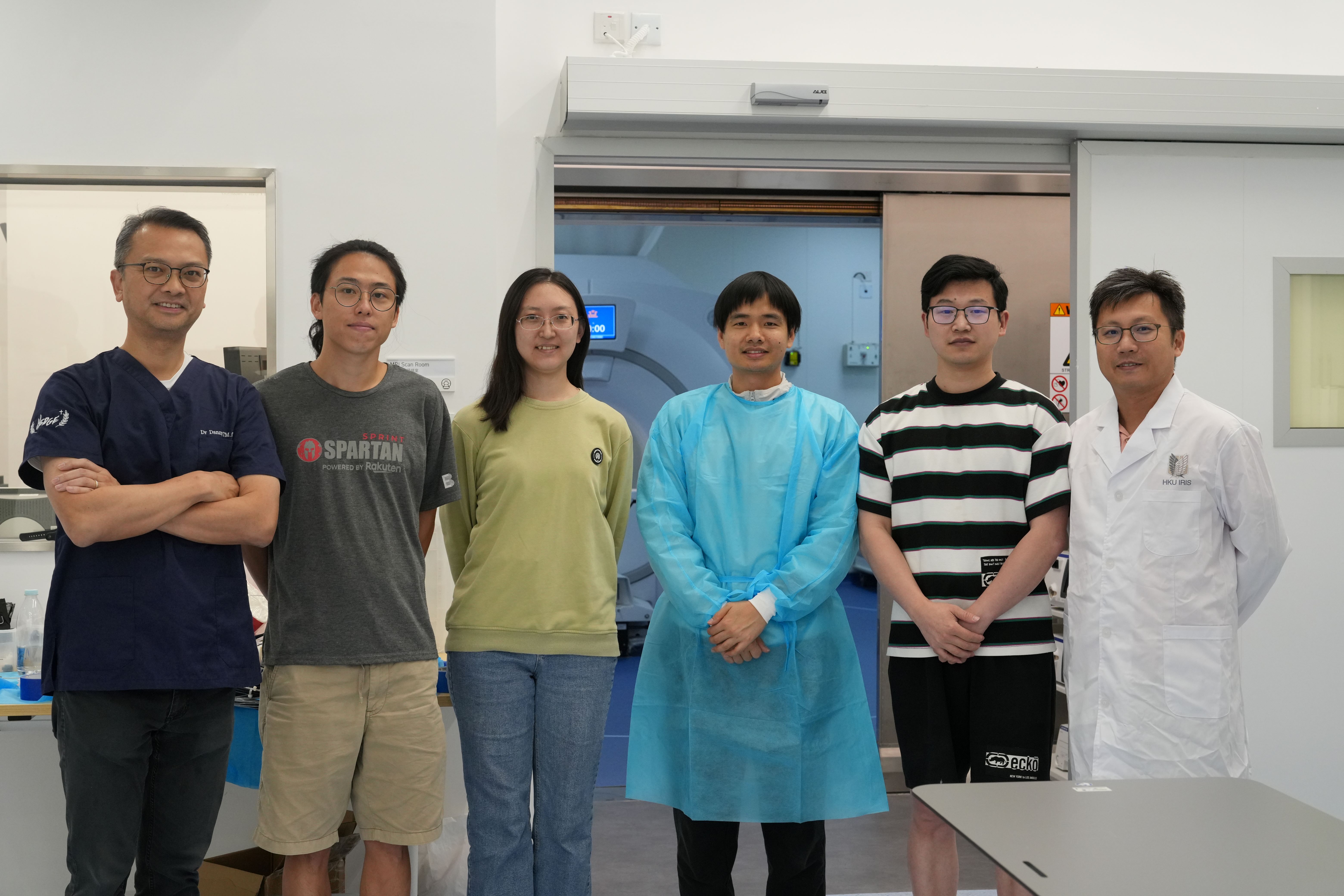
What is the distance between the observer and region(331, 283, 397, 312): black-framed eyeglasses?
2.19 m

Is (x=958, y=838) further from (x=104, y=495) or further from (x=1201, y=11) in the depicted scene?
(x=1201, y=11)

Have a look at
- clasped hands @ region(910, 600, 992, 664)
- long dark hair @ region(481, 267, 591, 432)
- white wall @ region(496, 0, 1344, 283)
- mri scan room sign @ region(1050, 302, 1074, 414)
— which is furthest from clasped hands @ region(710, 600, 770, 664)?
mri scan room sign @ region(1050, 302, 1074, 414)

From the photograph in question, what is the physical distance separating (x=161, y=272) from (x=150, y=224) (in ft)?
0.36

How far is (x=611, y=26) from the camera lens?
3506mm

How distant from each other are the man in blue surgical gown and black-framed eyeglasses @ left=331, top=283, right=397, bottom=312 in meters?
0.68

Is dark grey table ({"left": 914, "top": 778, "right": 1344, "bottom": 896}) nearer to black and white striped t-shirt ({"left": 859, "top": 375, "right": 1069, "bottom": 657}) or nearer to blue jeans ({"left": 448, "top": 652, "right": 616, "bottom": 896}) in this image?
black and white striped t-shirt ({"left": 859, "top": 375, "right": 1069, "bottom": 657})

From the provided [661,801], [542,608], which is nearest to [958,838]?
[661,801]

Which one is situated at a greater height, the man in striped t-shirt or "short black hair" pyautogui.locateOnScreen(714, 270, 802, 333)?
"short black hair" pyautogui.locateOnScreen(714, 270, 802, 333)

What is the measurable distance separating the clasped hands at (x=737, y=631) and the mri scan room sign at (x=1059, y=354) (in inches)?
96.2

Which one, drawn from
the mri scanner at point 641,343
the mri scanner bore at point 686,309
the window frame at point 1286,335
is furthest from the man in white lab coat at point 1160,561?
the mri scanner at point 641,343

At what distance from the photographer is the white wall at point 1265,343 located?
363 cm

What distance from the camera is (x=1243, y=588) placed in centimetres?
230

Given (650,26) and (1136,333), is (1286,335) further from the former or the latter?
(650,26)

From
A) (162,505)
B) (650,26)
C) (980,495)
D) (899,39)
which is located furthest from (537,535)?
(899,39)
